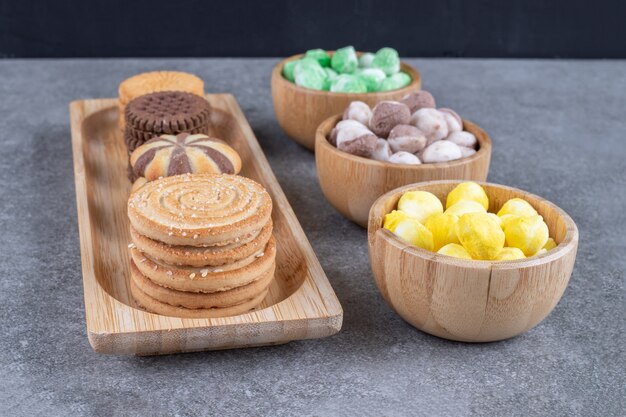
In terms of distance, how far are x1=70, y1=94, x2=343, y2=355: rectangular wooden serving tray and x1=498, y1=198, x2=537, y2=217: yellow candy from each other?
302 mm

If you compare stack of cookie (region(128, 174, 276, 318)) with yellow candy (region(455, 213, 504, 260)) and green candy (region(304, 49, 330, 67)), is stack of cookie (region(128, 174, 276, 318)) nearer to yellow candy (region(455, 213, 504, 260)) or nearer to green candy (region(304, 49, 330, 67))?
yellow candy (region(455, 213, 504, 260))

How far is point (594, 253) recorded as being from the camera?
5.33ft

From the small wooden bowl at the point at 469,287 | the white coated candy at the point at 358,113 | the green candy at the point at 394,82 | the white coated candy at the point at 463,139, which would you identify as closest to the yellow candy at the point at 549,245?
the small wooden bowl at the point at 469,287

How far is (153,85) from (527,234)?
1101mm

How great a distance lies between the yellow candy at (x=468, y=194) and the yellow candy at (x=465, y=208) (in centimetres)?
3

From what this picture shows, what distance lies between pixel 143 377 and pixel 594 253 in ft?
2.86

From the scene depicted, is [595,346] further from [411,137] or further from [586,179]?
[586,179]

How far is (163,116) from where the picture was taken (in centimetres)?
183

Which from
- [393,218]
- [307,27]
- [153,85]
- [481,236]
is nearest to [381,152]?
[393,218]

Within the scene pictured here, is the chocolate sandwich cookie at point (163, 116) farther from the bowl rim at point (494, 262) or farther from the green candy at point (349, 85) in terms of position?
the bowl rim at point (494, 262)

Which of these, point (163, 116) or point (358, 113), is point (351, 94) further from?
point (163, 116)

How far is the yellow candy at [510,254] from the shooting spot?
1.24m

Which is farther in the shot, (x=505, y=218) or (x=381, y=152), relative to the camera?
(x=381, y=152)

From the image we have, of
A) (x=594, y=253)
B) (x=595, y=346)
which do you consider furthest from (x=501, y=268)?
(x=594, y=253)
